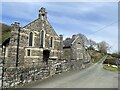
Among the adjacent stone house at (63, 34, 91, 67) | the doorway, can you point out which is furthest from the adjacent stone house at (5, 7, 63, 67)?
the adjacent stone house at (63, 34, 91, 67)

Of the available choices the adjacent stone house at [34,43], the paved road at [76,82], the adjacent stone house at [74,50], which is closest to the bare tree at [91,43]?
the adjacent stone house at [74,50]

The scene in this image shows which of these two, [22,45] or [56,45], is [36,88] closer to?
[22,45]

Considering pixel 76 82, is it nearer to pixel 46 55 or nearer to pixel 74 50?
pixel 46 55

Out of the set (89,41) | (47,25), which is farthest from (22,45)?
(89,41)

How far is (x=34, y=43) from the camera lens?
111 feet

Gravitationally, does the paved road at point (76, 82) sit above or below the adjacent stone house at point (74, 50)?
below

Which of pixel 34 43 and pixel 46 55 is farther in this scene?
pixel 46 55

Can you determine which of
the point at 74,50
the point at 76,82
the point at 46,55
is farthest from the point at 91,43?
the point at 76,82

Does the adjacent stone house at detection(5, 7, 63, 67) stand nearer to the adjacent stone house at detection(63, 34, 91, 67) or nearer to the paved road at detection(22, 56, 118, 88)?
the paved road at detection(22, 56, 118, 88)

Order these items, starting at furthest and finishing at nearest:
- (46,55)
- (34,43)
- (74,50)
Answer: (74,50) < (46,55) < (34,43)

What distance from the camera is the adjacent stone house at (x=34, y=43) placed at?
30.1 meters

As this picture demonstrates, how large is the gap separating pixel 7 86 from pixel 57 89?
424 cm

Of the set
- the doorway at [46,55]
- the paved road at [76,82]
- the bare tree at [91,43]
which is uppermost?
the bare tree at [91,43]

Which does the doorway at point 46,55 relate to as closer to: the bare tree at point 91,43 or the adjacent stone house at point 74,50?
the adjacent stone house at point 74,50
